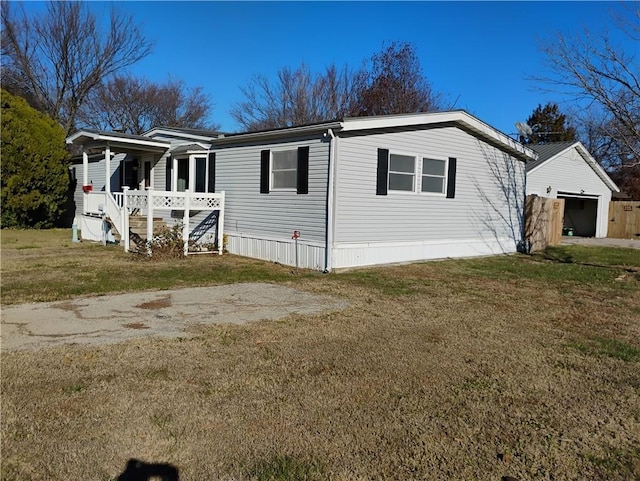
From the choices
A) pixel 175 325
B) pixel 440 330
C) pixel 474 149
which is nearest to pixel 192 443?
pixel 175 325

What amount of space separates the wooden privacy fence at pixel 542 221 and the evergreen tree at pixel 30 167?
56.0 feet

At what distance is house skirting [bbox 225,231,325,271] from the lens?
10.5 m

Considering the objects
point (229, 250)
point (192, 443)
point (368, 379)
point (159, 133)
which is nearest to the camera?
point (192, 443)

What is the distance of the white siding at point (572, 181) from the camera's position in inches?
765

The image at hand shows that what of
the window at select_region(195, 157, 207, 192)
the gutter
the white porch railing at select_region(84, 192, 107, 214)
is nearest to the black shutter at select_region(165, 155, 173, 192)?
the window at select_region(195, 157, 207, 192)

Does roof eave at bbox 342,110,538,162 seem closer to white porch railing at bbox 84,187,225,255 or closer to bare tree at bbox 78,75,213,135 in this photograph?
white porch railing at bbox 84,187,225,255

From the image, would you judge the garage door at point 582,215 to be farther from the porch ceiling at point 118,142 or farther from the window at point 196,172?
the porch ceiling at point 118,142

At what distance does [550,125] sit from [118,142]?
34.3 m

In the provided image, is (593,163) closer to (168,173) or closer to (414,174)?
(414,174)

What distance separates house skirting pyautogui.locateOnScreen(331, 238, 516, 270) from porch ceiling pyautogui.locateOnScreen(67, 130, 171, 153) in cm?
739

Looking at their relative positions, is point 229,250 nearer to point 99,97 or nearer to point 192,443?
point 192,443

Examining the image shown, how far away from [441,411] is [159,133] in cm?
1409

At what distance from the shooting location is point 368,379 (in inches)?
162

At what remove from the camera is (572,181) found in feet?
69.6
